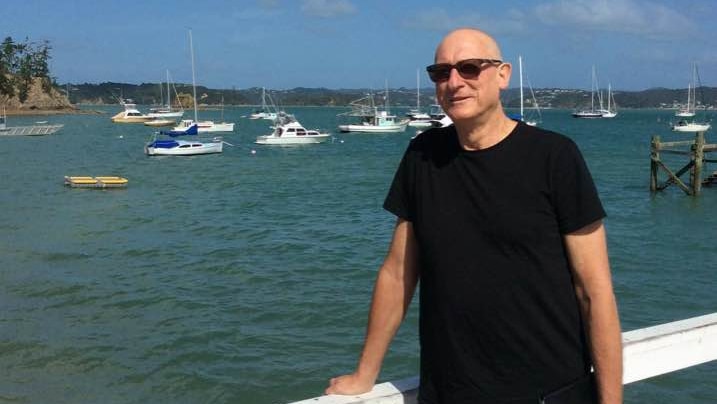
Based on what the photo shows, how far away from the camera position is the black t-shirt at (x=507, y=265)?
2.31m

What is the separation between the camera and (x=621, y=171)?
44.0 metres

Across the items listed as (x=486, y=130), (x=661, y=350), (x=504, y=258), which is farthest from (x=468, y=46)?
(x=661, y=350)

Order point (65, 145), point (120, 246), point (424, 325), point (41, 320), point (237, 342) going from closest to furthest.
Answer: point (424, 325) < point (237, 342) < point (41, 320) < point (120, 246) < point (65, 145)

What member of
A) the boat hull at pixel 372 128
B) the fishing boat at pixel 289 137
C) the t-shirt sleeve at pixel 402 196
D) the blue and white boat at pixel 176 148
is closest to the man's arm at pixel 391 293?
the t-shirt sleeve at pixel 402 196

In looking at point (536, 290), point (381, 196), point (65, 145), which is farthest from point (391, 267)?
point (65, 145)

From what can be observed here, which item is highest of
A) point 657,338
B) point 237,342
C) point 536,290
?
point 536,290

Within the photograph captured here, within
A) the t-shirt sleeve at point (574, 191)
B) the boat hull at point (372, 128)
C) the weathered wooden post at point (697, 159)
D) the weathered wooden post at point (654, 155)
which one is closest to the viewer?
the t-shirt sleeve at point (574, 191)

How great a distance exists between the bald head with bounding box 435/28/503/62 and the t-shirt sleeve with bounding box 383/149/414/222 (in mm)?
388

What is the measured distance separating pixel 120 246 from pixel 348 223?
298 inches

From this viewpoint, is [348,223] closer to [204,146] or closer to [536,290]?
[536,290]

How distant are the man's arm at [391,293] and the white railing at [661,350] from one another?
0.20 metres

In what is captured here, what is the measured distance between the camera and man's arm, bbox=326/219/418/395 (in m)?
2.63

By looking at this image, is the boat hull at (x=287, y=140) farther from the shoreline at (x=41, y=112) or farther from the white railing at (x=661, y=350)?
the shoreline at (x=41, y=112)

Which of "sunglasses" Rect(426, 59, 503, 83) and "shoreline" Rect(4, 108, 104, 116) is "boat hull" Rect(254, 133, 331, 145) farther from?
"shoreline" Rect(4, 108, 104, 116)
